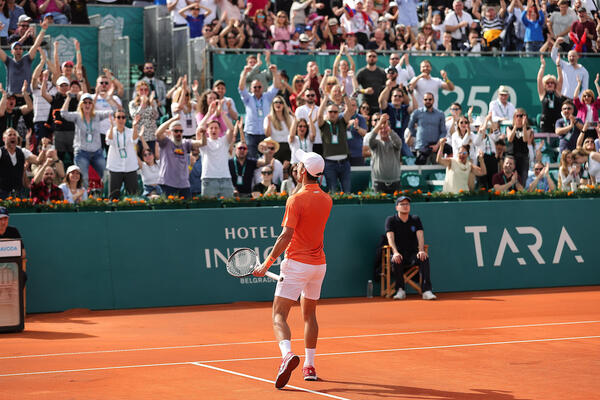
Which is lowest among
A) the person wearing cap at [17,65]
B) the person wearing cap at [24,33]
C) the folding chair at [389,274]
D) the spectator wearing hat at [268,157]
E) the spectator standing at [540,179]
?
the folding chair at [389,274]

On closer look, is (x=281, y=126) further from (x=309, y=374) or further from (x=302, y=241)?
(x=309, y=374)

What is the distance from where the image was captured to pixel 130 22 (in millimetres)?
25422

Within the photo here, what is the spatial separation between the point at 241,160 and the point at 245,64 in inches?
170

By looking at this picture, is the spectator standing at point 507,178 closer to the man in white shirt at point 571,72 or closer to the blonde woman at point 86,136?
the man in white shirt at point 571,72

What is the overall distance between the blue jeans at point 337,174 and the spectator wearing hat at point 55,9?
811 cm

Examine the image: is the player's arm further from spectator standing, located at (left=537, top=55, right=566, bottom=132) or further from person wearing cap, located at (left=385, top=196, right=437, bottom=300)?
spectator standing, located at (left=537, top=55, right=566, bottom=132)

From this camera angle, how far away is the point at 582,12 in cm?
2612

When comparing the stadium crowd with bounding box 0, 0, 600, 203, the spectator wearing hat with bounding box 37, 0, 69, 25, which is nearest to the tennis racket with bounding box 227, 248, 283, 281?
the stadium crowd with bounding box 0, 0, 600, 203

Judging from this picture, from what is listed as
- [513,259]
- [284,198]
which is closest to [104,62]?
[284,198]

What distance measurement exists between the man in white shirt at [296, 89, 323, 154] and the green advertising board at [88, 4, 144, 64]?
684cm

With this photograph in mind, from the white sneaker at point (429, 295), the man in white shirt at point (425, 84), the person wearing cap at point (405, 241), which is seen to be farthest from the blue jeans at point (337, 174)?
the man in white shirt at point (425, 84)

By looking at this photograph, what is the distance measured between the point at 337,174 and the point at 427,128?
9.90ft

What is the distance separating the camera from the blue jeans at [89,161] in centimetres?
1864

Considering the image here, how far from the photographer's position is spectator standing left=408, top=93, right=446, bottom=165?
21.2 meters
